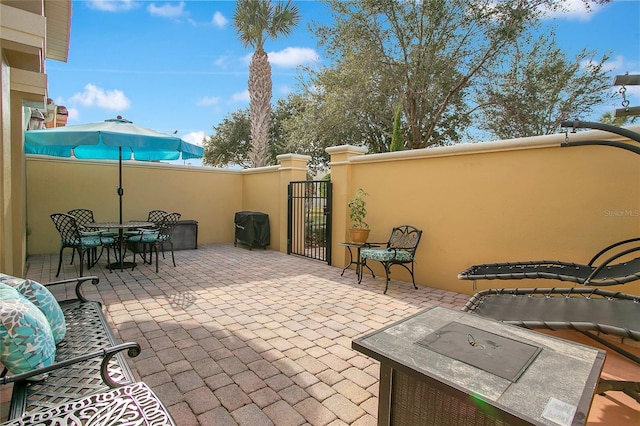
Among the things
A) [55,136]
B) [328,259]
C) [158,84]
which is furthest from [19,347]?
[158,84]

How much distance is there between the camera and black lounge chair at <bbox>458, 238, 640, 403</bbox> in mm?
2123

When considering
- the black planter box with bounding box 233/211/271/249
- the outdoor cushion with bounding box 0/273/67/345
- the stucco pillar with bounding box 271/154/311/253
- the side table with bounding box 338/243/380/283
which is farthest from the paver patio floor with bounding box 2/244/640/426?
the black planter box with bounding box 233/211/271/249

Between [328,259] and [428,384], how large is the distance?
16.4ft

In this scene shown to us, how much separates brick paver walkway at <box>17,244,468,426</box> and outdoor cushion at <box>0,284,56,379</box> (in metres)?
0.83

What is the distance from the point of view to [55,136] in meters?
4.71

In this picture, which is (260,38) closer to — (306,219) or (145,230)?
(306,219)

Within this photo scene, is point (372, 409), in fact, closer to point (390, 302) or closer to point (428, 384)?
point (428, 384)

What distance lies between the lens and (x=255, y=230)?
7.93m

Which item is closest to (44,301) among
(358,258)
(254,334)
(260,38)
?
(254,334)

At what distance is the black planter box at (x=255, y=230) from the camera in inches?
312

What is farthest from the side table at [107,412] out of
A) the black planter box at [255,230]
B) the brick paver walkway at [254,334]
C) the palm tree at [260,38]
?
the palm tree at [260,38]

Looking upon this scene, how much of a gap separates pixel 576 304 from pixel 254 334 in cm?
278

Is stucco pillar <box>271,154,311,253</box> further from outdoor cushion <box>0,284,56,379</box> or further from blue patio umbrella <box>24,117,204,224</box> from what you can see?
outdoor cushion <box>0,284,56,379</box>

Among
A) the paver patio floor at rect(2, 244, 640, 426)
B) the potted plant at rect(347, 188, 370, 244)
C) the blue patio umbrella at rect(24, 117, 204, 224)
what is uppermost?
the blue patio umbrella at rect(24, 117, 204, 224)
